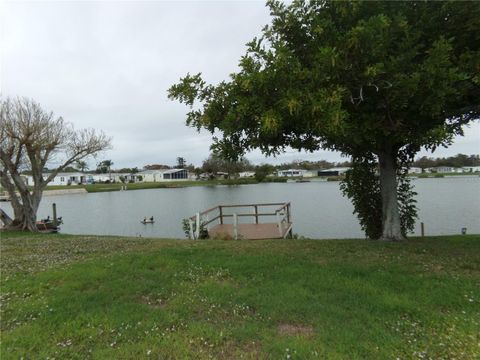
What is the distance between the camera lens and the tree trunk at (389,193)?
866 centimetres

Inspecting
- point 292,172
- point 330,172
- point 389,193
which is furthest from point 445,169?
point 389,193

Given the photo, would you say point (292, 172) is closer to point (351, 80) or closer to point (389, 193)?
point (389, 193)

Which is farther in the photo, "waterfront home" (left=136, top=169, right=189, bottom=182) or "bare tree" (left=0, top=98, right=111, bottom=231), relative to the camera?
"waterfront home" (left=136, top=169, right=189, bottom=182)

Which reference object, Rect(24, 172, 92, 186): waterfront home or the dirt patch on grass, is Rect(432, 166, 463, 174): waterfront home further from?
the dirt patch on grass

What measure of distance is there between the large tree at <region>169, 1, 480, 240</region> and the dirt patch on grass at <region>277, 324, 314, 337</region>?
2461 mm

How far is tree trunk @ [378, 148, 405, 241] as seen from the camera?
8656 mm

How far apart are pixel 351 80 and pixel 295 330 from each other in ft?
12.0

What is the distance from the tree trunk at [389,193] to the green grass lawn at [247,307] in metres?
1.79

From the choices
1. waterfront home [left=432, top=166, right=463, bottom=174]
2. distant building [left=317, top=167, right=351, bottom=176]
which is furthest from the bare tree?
waterfront home [left=432, top=166, right=463, bottom=174]

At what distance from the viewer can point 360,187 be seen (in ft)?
35.3

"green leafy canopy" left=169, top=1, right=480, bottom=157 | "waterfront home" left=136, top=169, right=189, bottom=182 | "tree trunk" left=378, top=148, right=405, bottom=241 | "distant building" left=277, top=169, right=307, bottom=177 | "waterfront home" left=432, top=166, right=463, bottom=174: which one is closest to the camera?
"green leafy canopy" left=169, top=1, right=480, bottom=157

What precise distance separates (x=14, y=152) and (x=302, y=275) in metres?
15.3

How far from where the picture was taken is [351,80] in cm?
495

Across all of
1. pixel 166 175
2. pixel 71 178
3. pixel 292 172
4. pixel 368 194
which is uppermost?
pixel 71 178
